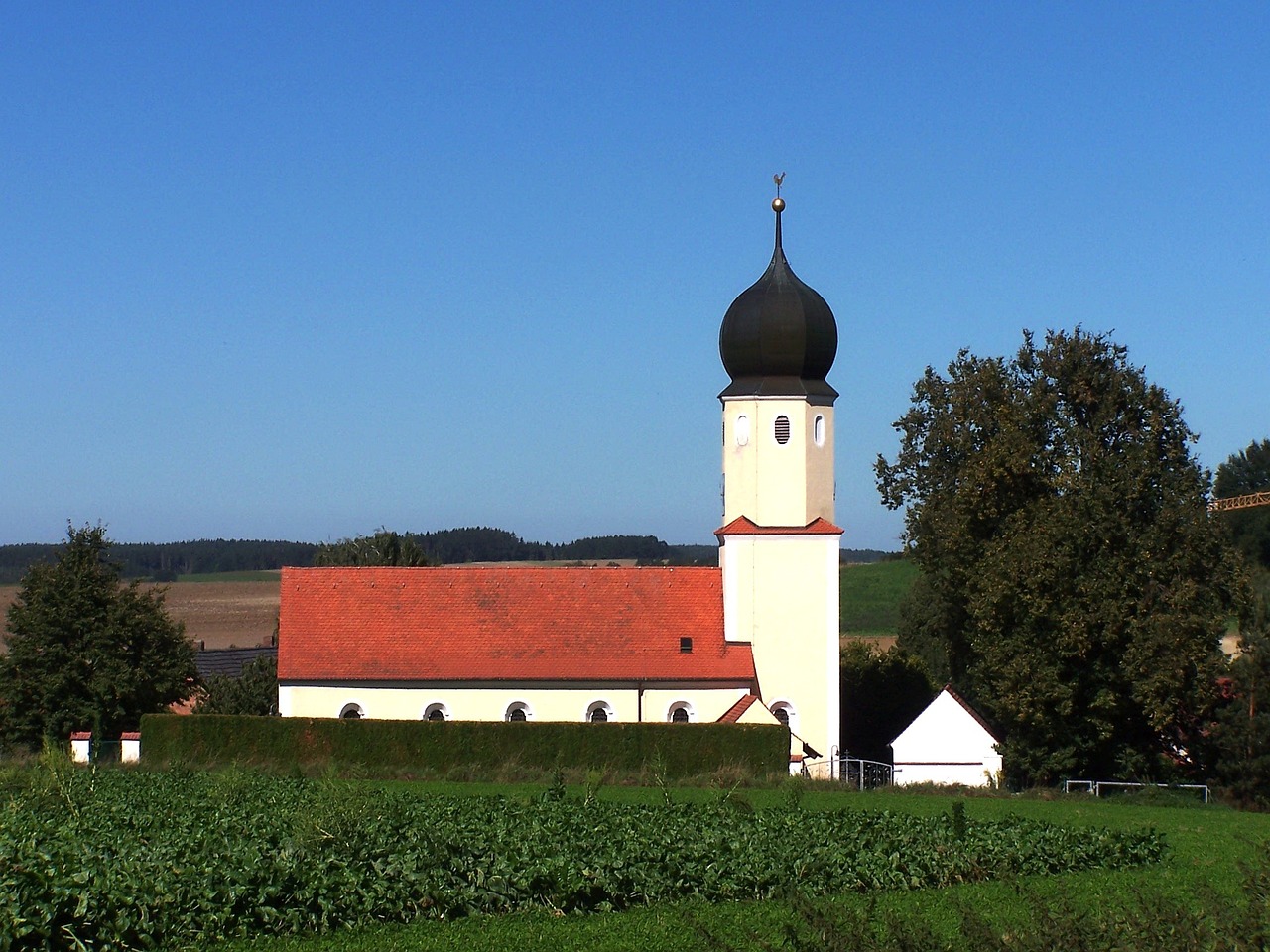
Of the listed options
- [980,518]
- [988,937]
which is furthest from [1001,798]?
[988,937]

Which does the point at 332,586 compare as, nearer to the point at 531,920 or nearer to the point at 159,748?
the point at 159,748

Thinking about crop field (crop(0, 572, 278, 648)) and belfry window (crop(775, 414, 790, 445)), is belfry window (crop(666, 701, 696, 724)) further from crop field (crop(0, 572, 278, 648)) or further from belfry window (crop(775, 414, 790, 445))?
crop field (crop(0, 572, 278, 648))

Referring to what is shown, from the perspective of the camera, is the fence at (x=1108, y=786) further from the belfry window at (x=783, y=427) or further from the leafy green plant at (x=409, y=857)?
the leafy green plant at (x=409, y=857)

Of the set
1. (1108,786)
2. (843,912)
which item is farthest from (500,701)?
(843,912)

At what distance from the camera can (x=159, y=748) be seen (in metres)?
35.9

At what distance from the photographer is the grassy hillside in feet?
278

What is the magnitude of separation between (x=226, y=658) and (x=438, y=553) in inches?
2459

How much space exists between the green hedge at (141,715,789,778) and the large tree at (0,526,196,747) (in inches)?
120

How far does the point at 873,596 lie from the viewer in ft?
294

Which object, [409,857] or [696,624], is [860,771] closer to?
[696,624]

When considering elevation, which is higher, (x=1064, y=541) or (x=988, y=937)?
(x=1064, y=541)

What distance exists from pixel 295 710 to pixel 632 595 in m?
8.89

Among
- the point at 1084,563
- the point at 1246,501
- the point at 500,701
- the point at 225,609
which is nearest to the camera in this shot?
the point at 1084,563

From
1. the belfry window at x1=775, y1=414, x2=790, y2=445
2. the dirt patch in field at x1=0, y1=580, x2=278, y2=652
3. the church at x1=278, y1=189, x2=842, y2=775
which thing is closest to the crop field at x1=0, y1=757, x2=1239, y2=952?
the church at x1=278, y1=189, x2=842, y2=775
